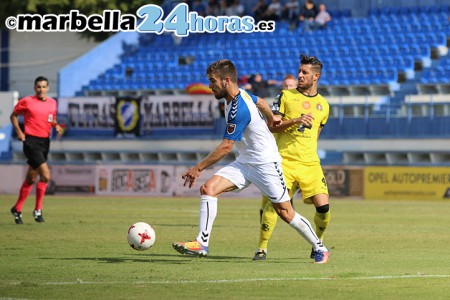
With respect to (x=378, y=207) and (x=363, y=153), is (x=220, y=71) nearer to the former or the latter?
(x=378, y=207)

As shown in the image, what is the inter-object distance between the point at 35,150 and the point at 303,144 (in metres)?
7.78

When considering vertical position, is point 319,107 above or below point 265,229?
above

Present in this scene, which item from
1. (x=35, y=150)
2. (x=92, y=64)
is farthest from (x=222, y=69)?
(x=92, y=64)

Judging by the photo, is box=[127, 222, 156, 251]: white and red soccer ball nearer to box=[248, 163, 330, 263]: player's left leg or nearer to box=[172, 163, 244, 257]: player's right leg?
box=[172, 163, 244, 257]: player's right leg

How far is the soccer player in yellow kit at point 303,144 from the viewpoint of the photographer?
39.9ft

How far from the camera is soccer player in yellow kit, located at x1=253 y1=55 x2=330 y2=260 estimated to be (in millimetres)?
12148

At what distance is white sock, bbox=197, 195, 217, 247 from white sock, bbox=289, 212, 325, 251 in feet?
2.79

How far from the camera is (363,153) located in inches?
1330

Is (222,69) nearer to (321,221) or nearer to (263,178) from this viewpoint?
(263,178)

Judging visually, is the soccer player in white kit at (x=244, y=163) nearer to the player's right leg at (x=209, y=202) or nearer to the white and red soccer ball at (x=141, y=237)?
the player's right leg at (x=209, y=202)

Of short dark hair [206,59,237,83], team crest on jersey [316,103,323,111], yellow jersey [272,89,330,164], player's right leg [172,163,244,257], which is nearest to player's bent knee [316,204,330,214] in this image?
yellow jersey [272,89,330,164]

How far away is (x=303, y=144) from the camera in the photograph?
40.5 feet

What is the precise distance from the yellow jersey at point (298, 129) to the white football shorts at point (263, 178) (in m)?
0.87

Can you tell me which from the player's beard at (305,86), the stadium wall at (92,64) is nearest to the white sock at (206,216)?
the player's beard at (305,86)
